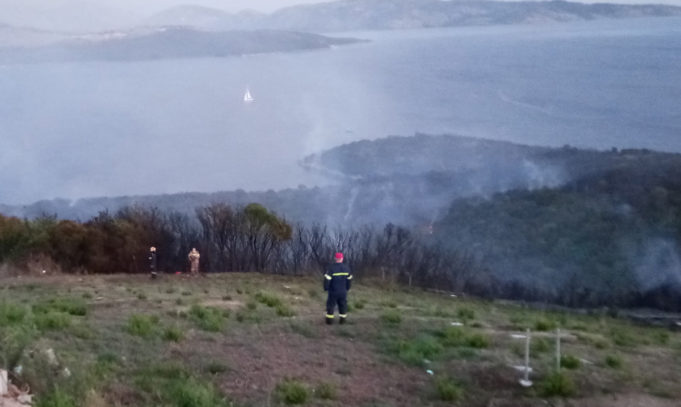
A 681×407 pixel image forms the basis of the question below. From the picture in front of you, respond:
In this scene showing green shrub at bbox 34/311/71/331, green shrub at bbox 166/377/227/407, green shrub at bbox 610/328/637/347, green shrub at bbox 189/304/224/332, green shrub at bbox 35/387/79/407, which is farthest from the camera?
green shrub at bbox 610/328/637/347

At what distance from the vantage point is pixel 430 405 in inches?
342

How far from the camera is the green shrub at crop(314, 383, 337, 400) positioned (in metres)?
8.62

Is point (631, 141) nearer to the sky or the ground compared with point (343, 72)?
nearer to the ground

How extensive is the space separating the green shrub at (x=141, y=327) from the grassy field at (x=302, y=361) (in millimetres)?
27

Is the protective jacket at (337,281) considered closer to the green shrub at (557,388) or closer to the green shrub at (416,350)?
the green shrub at (416,350)

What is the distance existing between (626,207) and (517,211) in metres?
7.28

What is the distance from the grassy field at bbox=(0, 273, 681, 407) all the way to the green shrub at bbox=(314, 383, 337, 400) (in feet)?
0.05

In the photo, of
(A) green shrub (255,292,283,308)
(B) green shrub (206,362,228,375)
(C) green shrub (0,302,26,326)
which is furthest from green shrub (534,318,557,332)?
(C) green shrub (0,302,26,326)

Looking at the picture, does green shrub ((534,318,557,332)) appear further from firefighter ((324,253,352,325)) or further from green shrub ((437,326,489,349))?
firefighter ((324,253,352,325))

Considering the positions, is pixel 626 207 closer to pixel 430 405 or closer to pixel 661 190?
pixel 661 190

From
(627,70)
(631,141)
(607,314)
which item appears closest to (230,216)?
(607,314)

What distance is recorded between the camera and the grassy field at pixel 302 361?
8320 millimetres

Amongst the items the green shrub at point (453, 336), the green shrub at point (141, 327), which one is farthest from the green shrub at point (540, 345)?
the green shrub at point (141, 327)

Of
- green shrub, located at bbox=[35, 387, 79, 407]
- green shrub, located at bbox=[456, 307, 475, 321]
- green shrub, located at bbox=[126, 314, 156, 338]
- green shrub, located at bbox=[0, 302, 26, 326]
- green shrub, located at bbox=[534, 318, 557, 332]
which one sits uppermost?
green shrub, located at bbox=[0, 302, 26, 326]
